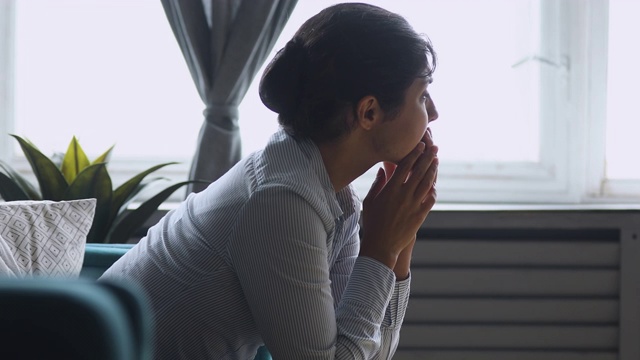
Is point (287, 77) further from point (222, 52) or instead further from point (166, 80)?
point (166, 80)

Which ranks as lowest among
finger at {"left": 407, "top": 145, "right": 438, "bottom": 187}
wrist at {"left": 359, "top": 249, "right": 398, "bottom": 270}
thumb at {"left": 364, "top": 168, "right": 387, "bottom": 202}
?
wrist at {"left": 359, "top": 249, "right": 398, "bottom": 270}

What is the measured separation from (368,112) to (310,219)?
203mm

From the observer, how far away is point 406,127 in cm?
123

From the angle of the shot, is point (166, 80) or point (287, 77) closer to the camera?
point (287, 77)

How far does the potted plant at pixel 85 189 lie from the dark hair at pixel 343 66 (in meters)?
0.90

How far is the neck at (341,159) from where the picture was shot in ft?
4.02

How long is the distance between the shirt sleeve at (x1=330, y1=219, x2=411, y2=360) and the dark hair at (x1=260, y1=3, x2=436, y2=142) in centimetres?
24

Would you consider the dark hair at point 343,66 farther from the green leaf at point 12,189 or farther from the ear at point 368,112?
the green leaf at point 12,189

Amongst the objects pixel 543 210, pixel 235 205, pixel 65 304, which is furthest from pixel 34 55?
pixel 65 304

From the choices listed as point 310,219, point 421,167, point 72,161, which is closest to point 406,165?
point 421,167

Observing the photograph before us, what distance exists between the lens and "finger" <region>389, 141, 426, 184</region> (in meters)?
1.26

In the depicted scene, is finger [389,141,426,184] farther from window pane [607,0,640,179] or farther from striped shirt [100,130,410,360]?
window pane [607,0,640,179]

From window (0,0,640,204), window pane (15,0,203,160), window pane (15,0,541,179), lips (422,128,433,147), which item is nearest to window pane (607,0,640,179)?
window (0,0,640,204)

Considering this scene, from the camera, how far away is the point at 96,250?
4.99 ft
